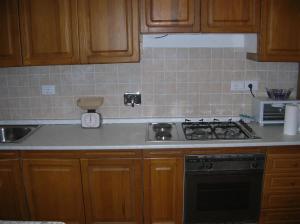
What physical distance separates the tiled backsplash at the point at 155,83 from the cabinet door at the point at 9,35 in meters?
0.38

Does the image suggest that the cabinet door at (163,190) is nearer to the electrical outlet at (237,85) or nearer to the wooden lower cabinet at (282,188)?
the wooden lower cabinet at (282,188)

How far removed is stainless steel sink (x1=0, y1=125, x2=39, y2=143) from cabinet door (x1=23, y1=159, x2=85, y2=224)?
20.8 inches

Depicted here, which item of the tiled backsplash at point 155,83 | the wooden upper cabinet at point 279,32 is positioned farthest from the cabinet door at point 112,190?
the wooden upper cabinet at point 279,32

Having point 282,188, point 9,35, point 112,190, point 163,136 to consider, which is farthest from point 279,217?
point 9,35

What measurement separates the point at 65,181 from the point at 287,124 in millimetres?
1810

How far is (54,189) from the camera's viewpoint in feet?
8.24

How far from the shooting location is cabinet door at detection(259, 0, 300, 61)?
2.46m

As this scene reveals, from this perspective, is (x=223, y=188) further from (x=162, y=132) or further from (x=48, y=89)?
(x=48, y=89)

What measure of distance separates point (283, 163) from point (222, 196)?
53cm

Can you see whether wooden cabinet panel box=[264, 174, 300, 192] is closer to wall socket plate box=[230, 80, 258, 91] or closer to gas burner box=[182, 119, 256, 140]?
gas burner box=[182, 119, 256, 140]

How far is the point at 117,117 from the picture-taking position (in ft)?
9.73

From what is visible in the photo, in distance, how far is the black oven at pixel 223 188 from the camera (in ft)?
8.00

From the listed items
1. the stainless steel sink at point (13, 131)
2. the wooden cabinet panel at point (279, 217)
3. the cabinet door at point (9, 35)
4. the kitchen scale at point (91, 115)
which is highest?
the cabinet door at point (9, 35)

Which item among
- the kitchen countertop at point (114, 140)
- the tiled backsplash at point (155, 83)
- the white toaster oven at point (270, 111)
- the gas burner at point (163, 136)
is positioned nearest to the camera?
the kitchen countertop at point (114, 140)
